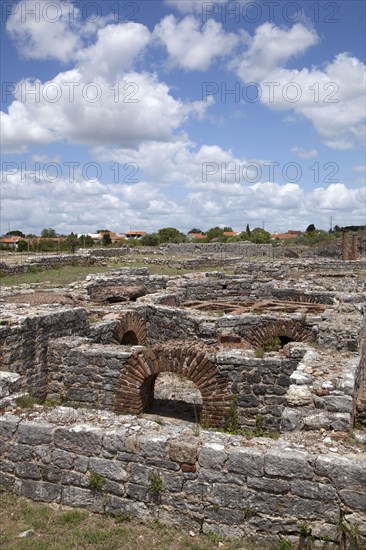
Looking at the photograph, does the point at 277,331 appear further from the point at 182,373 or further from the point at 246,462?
the point at 246,462

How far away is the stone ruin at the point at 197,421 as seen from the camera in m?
4.42

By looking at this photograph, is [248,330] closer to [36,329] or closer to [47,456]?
[36,329]

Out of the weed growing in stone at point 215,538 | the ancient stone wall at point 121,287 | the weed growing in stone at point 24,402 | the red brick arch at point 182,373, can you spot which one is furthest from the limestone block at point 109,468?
the ancient stone wall at point 121,287

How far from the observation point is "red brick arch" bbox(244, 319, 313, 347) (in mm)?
11109

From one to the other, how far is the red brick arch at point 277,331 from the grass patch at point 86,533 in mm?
6917

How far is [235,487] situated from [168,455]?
0.73 meters

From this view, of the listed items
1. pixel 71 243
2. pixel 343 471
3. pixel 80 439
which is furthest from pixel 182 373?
pixel 71 243

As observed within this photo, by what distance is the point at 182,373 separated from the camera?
830cm

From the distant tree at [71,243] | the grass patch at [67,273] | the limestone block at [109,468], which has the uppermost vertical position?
the distant tree at [71,243]

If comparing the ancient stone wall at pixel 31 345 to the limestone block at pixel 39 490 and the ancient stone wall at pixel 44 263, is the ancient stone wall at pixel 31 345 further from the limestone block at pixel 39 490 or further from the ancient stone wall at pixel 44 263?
the ancient stone wall at pixel 44 263

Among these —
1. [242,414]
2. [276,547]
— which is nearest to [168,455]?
[276,547]

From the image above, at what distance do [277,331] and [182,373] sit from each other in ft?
12.6

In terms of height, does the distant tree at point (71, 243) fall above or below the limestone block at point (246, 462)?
above

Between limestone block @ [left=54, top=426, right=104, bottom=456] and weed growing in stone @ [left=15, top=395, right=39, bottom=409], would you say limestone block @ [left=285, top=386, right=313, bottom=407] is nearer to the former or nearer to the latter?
limestone block @ [left=54, top=426, right=104, bottom=456]
